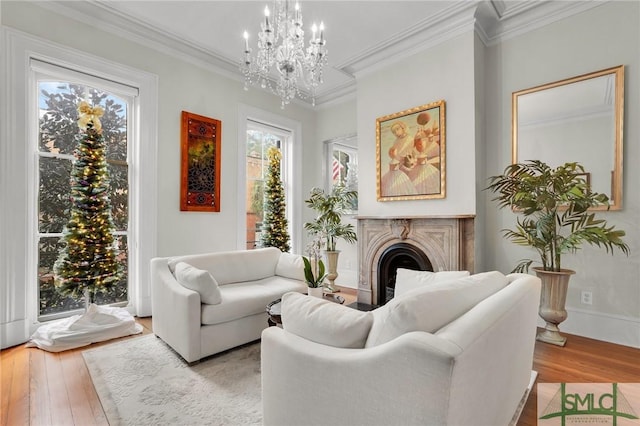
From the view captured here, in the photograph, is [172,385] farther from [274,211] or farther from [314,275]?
[274,211]

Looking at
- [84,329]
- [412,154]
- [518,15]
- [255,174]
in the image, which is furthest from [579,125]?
[84,329]

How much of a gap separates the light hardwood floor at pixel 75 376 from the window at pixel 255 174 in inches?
100.0

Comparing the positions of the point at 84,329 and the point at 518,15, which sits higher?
the point at 518,15

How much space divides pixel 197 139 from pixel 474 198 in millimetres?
3488

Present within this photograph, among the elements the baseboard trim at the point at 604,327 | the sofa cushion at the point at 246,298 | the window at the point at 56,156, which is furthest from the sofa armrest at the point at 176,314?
the baseboard trim at the point at 604,327

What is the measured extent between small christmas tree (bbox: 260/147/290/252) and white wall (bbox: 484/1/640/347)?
2.91 metres

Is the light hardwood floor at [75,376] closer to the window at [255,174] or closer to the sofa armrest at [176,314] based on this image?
the sofa armrest at [176,314]

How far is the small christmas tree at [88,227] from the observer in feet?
9.39

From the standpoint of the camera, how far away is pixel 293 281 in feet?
11.1

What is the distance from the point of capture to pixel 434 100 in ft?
11.8

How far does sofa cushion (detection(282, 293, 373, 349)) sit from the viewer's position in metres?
1.25

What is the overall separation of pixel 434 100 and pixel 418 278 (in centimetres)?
239

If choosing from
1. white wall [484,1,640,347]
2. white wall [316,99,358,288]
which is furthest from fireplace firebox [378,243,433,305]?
white wall [316,99,358,288]

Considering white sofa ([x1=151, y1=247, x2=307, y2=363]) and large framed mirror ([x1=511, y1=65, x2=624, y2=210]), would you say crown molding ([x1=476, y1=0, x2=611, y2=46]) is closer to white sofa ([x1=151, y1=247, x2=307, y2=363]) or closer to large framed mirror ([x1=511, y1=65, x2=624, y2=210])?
large framed mirror ([x1=511, y1=65, x2=624, y2=210])
